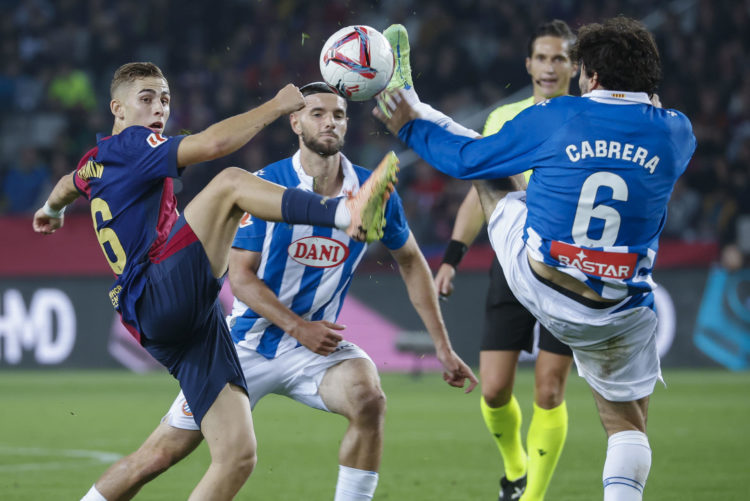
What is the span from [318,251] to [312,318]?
350mm

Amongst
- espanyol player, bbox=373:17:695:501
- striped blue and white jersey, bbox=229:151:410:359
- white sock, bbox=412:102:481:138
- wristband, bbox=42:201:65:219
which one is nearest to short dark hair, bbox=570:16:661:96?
espanyol player, bbox=373:17:695:501

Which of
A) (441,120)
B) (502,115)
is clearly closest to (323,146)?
(441,120)

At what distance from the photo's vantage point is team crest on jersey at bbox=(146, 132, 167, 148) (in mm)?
4230

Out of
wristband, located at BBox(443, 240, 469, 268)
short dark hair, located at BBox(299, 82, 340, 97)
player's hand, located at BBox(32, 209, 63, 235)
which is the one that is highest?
short dark hair, located at BBox(299, 82, 340, 97)

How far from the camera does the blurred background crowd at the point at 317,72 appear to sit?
14.6 metres

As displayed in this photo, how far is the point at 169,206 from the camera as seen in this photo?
4.53 m

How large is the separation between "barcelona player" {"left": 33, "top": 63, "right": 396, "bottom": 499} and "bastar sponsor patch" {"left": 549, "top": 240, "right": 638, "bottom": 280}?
2.57 feet

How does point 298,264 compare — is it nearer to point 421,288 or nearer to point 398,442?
point 421,288


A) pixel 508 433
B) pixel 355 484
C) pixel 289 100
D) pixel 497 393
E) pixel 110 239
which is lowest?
pixel 508 433

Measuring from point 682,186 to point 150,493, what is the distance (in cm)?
1039

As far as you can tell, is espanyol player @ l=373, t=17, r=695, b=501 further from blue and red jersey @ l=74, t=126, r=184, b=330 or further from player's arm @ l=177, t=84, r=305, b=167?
blue and red jersey @ l=74, t=126, r=184, b=330

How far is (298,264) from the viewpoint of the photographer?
5.09 m

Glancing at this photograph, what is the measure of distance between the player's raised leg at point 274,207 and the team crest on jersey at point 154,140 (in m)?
0.28

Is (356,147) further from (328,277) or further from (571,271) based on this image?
(571,271)
